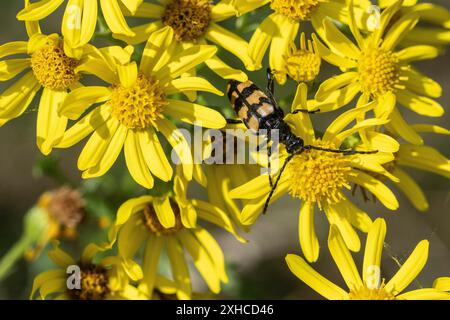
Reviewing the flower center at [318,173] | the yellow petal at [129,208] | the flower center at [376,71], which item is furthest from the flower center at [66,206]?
the flower center at [376,71]

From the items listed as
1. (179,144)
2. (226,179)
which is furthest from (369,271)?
(179,144)

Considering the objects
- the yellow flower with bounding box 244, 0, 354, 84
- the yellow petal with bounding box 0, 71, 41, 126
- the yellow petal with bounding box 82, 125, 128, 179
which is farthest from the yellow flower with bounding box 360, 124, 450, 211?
the yellow petal with bounding box 0, 71, 41, 126

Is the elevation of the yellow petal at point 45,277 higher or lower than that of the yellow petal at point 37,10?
lower

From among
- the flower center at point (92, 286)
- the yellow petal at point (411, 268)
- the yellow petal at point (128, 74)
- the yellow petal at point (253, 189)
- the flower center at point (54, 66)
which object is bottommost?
the yellow petal at point (411, 268)

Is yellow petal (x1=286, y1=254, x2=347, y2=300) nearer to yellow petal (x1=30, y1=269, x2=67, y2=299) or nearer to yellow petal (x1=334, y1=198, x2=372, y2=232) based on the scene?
yellow petal (x1=334, y1=198, x2=372, y2=232)

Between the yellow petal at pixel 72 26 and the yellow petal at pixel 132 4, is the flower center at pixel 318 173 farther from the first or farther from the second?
the yellow petal at pixel 72 26
